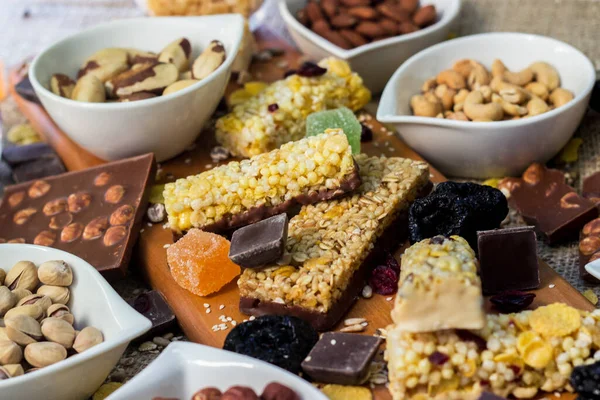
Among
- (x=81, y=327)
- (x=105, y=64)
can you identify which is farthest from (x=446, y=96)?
(x=81, y=327)

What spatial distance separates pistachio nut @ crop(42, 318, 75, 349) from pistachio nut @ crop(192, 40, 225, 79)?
0.90 meters

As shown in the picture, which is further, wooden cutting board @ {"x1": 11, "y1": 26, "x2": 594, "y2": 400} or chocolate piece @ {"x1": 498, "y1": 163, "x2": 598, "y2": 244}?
chocolate piece @ {"x1": 498, "y1": 163, "x2": 598, "y2": 244}

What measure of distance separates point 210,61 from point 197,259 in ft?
2.34

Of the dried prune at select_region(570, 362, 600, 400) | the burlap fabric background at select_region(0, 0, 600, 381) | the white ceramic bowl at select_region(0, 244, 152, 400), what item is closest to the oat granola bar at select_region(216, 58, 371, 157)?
the burlap fabric background at select_region(0, 0, 600, 381)

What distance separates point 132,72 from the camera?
85.0 inches

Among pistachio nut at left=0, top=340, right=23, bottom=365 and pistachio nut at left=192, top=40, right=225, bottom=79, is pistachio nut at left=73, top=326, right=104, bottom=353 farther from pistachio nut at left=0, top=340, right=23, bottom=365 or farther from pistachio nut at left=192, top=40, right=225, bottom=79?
pistachio nut at left=192, top=40, right=225, bottom=79

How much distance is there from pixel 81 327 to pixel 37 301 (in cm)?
11

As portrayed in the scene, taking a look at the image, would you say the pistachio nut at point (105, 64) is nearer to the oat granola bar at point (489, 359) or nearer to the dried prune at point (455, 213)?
the dried prune at point (455, 213)

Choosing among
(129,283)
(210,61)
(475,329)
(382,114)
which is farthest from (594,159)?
(129,283)

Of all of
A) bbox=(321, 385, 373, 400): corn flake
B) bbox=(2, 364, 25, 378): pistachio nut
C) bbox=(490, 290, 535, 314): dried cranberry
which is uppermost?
bbox=(2, 364, 25, 378): pistachio nut

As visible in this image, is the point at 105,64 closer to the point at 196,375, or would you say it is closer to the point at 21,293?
the point at 21,293

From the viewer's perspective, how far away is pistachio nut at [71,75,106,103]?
207 cm

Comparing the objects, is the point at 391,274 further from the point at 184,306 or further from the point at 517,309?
the point at 184,306

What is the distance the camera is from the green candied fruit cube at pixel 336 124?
2.00 m
